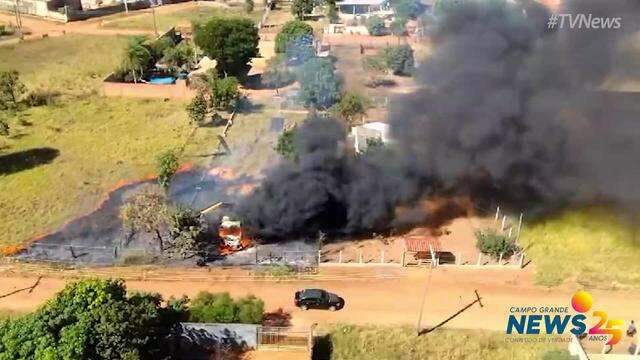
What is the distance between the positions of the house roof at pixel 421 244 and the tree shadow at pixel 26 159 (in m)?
25.7

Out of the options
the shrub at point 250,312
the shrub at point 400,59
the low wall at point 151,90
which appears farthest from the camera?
the shrub at point 400,59

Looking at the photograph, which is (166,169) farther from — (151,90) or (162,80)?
(162,80)

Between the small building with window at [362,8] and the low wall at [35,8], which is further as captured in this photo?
the low wall at [35,8]

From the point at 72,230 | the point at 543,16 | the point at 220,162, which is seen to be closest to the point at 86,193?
the point at 72,230

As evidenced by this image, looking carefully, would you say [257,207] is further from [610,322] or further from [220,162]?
[610,322]

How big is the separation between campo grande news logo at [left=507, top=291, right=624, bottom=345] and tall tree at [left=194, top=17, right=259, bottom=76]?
35730 millimetres

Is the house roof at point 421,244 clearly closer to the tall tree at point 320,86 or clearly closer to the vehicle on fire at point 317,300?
the vehicle on fire at point 317,300

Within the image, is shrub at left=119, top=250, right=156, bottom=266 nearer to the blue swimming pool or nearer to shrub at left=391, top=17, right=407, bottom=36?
the blue swimming pool

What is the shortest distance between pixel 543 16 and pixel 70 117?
125ft

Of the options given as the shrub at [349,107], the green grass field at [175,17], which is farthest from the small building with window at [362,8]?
the shrub at [349,107]

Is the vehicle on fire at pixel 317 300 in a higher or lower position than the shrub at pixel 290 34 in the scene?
lower

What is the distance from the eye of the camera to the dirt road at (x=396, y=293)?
92.8 feet

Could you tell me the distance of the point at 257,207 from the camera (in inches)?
1293

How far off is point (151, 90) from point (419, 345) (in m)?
35.9
